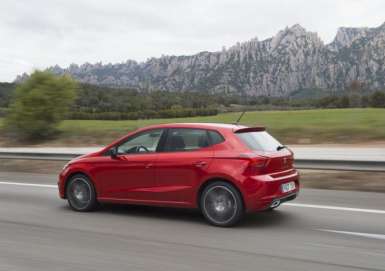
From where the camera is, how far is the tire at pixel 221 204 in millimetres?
7695

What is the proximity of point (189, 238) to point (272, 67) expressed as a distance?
130421mm

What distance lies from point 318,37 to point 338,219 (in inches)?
5656

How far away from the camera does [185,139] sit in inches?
326

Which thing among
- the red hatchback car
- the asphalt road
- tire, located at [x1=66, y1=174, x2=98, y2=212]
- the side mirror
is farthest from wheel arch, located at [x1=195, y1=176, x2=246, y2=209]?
tire, located at [x1=66, y1=174, x2=98, y2=212]

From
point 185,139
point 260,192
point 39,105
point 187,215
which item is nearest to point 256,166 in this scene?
point 260,192

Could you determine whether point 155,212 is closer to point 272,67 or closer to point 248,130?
point 248,130

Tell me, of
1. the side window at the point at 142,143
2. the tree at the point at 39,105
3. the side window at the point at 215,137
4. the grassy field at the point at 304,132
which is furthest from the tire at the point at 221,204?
the tree at the point at 39,105

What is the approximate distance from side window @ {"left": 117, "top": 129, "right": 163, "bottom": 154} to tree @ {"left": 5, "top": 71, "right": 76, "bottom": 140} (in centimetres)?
1510

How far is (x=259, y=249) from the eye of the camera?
660cm

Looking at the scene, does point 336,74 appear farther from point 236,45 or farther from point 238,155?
point 238,155

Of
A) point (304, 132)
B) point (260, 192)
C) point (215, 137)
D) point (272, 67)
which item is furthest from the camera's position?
point (272, 67)

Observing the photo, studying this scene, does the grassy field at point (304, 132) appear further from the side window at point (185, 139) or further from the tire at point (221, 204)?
the tire at point (221, 204)

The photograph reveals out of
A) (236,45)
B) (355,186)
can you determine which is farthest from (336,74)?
(355,186)

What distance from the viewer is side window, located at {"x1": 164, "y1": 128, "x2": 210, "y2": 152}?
8.12 meters
